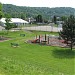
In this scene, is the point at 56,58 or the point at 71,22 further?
the point at 71,22

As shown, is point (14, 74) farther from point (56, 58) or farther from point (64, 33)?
point (64, 33)

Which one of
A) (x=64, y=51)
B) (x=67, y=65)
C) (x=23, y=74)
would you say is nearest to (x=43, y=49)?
(x=64, y=51)

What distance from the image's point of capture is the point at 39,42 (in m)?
41.1

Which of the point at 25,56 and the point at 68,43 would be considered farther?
the point at 68,43

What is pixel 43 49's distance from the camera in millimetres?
34781

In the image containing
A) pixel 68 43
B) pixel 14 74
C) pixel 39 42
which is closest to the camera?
pixel 14 74

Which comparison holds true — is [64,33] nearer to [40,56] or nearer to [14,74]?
[40,56]

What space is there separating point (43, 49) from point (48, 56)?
5.38m

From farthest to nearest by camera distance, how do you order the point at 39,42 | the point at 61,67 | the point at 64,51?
the point at 39,42
the point at 64,51
the point at 61,67

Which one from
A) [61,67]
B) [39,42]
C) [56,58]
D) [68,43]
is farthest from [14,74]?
[39,42]

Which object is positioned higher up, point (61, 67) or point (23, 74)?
point (23, 74)

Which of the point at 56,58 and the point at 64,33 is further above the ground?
the point at 64,33

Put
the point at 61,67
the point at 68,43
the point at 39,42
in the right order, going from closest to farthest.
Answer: the point at 61,67, the point at 68,43, the point at 39,42

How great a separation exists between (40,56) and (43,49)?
18.6 ft
